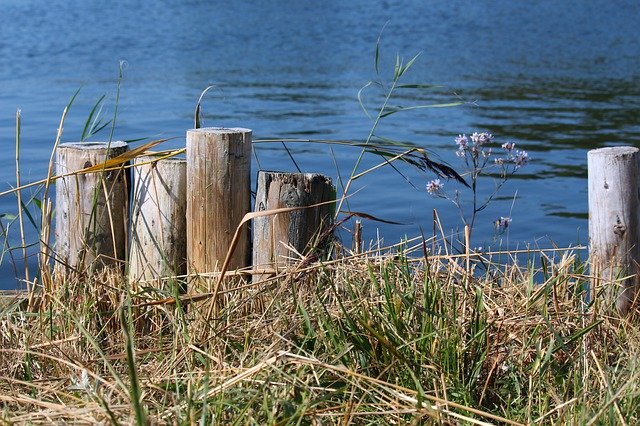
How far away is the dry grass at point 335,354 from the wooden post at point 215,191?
0.79ft

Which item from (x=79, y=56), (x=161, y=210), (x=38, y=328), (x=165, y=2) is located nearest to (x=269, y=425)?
(x=38, y=328)

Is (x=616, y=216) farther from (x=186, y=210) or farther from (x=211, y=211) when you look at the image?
(x=186, y=210)

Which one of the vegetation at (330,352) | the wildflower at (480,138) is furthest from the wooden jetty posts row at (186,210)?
the wildflower at (480,138)

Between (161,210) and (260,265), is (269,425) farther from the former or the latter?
(161,210)

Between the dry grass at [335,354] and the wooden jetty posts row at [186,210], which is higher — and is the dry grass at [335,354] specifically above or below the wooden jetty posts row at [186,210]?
below

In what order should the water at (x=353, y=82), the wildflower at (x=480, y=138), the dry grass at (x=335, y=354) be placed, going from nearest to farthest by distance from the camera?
the dry grass at (x=335, y=354) < the wildflower at (x=480, y=138) < the water at (x=353, y=82)

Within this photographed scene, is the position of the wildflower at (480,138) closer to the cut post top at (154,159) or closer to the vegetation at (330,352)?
the vegetation at (330,352)

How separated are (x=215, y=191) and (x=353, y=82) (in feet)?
43.1

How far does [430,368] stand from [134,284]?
166 centimetres

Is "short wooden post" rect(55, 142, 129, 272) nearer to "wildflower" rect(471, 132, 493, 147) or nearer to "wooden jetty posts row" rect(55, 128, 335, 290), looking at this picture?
"wooden jetty posts row" rect(55, 128, 335, 290)

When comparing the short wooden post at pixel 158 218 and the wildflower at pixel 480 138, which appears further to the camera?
the wildflower at pixel 480 138

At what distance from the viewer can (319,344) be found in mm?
3504

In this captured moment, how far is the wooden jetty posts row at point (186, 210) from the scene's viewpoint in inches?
171

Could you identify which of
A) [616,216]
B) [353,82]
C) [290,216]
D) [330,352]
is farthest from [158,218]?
[353,82]
